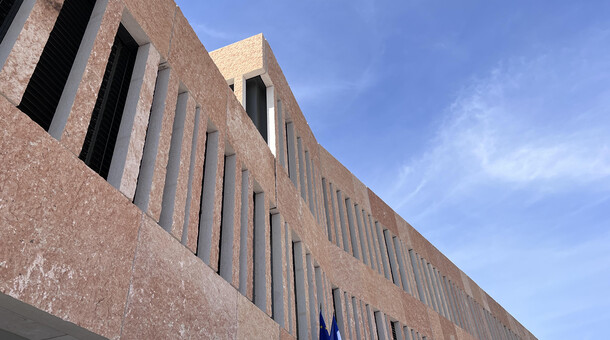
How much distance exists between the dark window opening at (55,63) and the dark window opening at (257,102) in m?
5.20

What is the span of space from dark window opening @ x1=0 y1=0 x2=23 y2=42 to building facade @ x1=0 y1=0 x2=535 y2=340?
0.01 m

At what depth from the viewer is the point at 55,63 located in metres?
4.69

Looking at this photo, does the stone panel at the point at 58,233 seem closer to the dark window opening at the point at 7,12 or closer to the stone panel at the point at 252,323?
the dark window opening at the point at 7,12

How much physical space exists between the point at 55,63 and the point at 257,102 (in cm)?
598

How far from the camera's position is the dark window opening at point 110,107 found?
198 inches

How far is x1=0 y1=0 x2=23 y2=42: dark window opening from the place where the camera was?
13.9 ft

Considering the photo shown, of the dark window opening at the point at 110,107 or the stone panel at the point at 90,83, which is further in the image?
the dark window opening at the point at 110,107

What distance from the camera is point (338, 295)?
10.9 metres

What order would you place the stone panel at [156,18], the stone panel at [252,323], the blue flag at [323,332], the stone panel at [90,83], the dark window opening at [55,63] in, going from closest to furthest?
the stone panel at [90,83] → the dark window opening at [55,63] → the stone panel at [156,18] → the stone panel at [252,323] → the blue flag at [323,332]

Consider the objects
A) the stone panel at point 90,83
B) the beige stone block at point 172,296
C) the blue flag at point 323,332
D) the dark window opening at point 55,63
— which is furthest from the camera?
the blue flag at point 323,332

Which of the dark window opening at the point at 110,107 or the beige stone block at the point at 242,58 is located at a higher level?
the beige stone block at the point at 242,58

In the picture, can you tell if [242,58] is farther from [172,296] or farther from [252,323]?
[172,296]

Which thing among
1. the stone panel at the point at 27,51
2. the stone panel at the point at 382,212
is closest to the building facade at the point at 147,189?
the stone panel at the point at 27,51

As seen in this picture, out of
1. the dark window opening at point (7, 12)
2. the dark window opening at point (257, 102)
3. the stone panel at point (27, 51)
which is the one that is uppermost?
the dark window opening at point (257, 102)
